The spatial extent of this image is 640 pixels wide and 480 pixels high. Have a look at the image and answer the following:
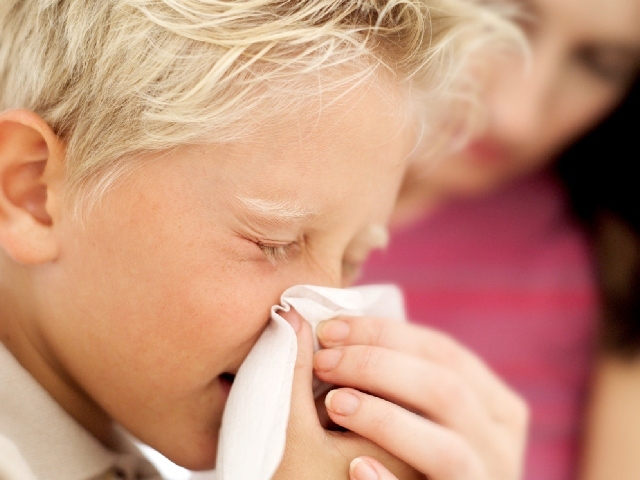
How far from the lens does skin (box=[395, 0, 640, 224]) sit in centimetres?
149

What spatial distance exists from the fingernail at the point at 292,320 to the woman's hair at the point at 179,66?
8.8 inches

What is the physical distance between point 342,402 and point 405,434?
10cm

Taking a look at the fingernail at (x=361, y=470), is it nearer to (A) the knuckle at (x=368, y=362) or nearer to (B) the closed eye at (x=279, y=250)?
(A) the knuckle at (x=368, y=362)

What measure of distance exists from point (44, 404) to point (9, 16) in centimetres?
49

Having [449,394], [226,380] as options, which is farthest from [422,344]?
[226,380]

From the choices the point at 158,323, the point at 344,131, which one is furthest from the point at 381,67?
the point at 158,323

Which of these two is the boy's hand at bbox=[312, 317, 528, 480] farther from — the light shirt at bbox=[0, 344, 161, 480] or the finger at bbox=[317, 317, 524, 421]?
the light shirt at bbox=[0, 344, 161, 480]

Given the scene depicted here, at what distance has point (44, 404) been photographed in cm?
86

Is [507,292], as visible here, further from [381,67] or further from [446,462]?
[381,67]

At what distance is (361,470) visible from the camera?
830 millimetres

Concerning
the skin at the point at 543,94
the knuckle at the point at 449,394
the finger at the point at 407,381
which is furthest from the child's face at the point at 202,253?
the skin at the point at 543,94

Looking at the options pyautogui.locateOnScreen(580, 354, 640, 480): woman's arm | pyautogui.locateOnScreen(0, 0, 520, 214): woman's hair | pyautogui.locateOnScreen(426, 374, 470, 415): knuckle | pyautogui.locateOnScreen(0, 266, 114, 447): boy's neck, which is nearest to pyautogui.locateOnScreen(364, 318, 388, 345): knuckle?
pyautogui.locateOnScreen(426, 374, 470, 415): knuckle

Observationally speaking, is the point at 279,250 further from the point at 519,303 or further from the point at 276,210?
the point at 519,303

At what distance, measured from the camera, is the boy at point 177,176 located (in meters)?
0.77
